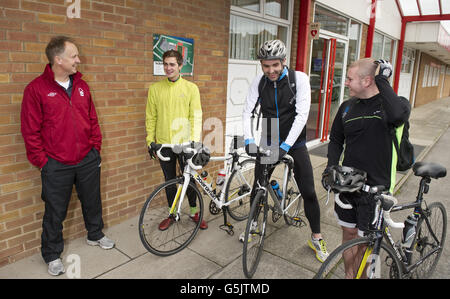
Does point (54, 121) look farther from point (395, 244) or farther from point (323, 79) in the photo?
point (323, 79)

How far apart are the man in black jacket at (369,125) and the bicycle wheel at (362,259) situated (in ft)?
0.53

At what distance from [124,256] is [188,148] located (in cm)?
120

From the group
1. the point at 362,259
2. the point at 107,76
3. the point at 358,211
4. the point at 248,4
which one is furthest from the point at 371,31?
the point at 362,259

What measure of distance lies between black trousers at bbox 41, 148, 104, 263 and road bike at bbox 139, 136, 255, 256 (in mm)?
563

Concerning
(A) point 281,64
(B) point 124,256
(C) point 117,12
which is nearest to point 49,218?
(B) point 124,256

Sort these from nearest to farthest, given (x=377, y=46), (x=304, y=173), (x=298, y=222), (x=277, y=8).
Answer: (x=304, y=173) < (x=298, y=222) < (x=277, y=8) < (x=377, y=46)

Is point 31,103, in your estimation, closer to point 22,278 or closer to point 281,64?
point 22,278

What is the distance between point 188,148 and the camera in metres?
3.15

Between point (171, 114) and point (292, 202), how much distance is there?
1.59 metres

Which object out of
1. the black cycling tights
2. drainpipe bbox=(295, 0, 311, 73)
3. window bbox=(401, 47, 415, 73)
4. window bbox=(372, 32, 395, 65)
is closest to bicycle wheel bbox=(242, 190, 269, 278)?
the black cycling tights

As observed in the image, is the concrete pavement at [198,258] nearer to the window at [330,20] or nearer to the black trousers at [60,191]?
the black trousers at [60,191]

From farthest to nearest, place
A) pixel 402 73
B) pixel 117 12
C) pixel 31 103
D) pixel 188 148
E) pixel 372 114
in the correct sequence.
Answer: pixel 402 73, pixel 117 12, pixel 188 148, pixel 31 103, pixel 372 114

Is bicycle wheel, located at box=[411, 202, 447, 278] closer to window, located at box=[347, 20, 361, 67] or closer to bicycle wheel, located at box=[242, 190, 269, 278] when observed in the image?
bicycle wheel, located at box=[242, 190, 269, 278]

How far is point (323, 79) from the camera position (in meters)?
8.02
